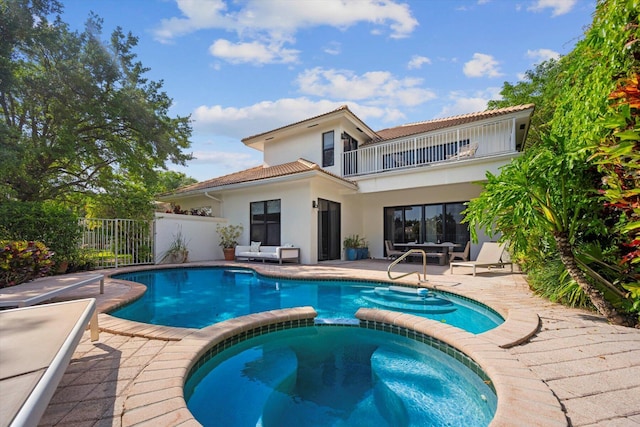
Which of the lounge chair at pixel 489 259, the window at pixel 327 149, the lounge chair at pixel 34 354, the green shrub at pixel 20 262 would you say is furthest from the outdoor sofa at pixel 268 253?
the lounge chair at pixel 34 354

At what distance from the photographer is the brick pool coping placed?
1889 millimetres

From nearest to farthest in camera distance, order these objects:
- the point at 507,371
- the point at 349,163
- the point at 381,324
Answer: the point at 507,371, the point at 381,324, the point at 349,163

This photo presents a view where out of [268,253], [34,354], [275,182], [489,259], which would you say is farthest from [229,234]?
[34,354]

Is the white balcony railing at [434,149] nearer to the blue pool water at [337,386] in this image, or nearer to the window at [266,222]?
the window at [266,222]

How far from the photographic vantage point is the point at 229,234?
44.4 ft

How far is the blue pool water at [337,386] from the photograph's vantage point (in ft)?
8.07

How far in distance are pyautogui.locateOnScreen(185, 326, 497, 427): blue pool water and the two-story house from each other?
7319mm

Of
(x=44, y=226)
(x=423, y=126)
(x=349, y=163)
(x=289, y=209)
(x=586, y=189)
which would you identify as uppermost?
(x=423, y=126)

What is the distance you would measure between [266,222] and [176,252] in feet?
12.7

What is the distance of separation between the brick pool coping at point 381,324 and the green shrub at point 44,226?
18.4 feet

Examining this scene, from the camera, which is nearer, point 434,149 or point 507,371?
point 507,371

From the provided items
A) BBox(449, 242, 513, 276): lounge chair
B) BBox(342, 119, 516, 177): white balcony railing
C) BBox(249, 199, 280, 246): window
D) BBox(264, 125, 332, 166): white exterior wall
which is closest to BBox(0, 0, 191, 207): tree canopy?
BBox(264, 125, 332, 166): white exterior wall

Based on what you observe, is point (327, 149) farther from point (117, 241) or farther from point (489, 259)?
point (117, 241)

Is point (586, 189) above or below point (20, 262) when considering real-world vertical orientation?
above
